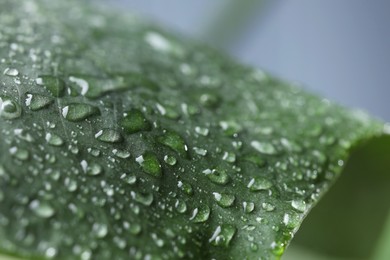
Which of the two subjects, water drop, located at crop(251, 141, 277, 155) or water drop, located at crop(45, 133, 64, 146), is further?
water drop, located at crop(251, 141, 277, 155)

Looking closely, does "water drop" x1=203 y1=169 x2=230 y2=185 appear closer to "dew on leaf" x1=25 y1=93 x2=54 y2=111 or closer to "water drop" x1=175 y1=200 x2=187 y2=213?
"water drop" x1=175 y1=200 x2=187 y2=213

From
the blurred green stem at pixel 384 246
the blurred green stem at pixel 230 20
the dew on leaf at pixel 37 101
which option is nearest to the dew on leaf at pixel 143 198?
the dew on leaf at pixel 37 101

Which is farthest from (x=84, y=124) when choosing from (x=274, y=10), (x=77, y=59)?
(x=274, y=10)

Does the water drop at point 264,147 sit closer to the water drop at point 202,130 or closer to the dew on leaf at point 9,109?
the water drop at point 202,130

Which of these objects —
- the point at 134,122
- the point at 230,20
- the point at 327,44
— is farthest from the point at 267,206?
the point at 327,44

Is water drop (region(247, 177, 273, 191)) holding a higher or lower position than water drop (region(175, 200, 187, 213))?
higher

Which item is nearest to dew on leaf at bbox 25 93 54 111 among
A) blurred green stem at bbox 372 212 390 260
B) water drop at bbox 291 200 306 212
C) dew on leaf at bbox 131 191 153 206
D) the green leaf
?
the green leaf
